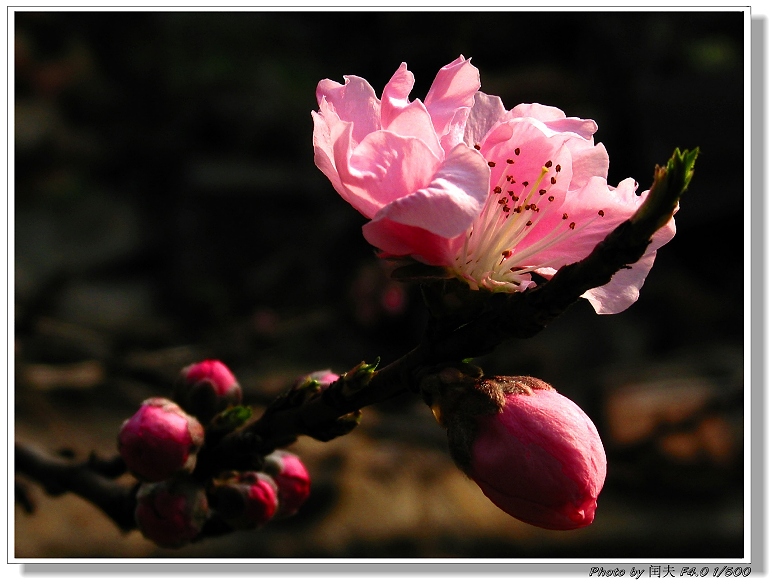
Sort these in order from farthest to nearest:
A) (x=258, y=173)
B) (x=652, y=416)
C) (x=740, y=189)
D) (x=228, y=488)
Answer: (x=258, y=173) → (x=740, y=189) → (x=652, y=416) → (x=228, y=488)

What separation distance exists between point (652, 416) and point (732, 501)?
486mm

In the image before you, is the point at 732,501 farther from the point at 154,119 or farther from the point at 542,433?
the point at 154,119

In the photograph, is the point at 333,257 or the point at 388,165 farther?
the point at 333,257

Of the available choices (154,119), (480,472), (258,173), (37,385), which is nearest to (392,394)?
(480,472)

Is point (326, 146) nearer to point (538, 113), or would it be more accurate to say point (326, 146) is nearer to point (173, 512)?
point (538, 113)

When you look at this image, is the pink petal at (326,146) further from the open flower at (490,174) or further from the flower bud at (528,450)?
the flower bud at (528,450)

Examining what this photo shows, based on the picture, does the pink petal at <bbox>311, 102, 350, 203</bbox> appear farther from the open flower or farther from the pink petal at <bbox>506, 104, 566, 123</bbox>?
the pink petal at <bbox>506, 104, 566, 123</bbox>

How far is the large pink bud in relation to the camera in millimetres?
542

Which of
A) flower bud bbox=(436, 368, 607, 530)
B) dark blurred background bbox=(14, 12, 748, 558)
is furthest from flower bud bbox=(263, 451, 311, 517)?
dark blurred background bbox=(14, 12, 748, 558)

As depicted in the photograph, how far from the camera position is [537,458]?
55cm

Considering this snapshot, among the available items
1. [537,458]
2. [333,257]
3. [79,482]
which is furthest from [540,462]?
[333,257]

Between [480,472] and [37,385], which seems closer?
[480,472]

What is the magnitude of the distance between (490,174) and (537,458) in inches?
8.1

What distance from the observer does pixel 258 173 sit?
195 inches
